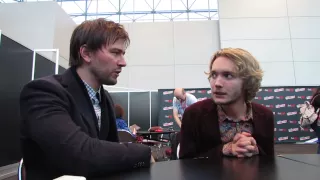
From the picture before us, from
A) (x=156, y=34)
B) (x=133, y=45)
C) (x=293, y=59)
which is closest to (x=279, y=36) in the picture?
(x=293, y=59)

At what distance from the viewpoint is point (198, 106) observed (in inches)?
51.6

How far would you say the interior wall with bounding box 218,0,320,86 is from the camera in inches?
330

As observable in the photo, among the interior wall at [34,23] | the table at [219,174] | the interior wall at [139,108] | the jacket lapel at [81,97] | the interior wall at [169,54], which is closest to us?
the table at [219,174]

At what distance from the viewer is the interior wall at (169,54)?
891cm

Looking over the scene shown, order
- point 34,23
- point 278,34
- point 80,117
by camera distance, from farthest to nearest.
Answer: point 278,34 → point 34,23 → point 80,117

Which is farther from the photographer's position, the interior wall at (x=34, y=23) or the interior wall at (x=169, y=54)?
the interior wall at (x=169, y=54)

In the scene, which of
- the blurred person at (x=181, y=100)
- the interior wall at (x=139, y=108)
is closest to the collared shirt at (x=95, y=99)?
the blurred person at (x=181, y=100)

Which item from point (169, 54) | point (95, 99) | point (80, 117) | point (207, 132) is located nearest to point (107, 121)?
point (95, 99)

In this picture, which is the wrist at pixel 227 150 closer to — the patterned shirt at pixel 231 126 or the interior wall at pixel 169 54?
the patterned shirt at pixel 231 126

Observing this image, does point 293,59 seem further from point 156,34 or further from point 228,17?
point 156,34

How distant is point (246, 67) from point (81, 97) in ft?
2.65

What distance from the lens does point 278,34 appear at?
8656 mm

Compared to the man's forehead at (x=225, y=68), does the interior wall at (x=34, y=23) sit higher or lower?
higher

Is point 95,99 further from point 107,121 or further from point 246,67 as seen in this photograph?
point 246,67
